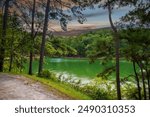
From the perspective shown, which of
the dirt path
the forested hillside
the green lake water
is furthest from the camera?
the green lake water

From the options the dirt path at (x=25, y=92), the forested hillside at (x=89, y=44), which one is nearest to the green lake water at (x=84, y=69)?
the forested hillside at (x=89, y=44)

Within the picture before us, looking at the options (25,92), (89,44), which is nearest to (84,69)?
(89,44)

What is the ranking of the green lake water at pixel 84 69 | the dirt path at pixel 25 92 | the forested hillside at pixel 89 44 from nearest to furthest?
the dirt path at pixel 25 92 < the forested hillside at pixel 89 44 < the green lake water at pixel 84 69

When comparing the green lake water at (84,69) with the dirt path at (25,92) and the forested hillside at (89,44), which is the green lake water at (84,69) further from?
the dirt path at (25,92)

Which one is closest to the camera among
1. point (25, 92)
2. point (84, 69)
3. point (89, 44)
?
point (25, 92)

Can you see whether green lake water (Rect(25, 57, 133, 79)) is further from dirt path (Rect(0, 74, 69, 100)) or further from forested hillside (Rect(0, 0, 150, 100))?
dirt path (Rect(0, 74, 69, 100))

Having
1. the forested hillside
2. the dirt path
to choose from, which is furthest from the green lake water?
the dirt path

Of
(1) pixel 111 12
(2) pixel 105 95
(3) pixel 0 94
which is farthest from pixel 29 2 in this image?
(3) pixel 0 94

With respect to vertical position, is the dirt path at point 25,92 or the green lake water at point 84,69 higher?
the green lake water at point 84,69

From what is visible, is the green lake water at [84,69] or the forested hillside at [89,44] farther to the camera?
the green lake water at [84,69]

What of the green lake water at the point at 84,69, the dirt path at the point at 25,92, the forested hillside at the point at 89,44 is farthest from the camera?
the green lake water at the point at 84,69

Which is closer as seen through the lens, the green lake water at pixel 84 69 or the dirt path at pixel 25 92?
the dirt path at pixel 25 92

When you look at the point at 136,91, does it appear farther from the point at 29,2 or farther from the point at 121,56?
the point at 29,2

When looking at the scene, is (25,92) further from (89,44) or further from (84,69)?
(84,69)
